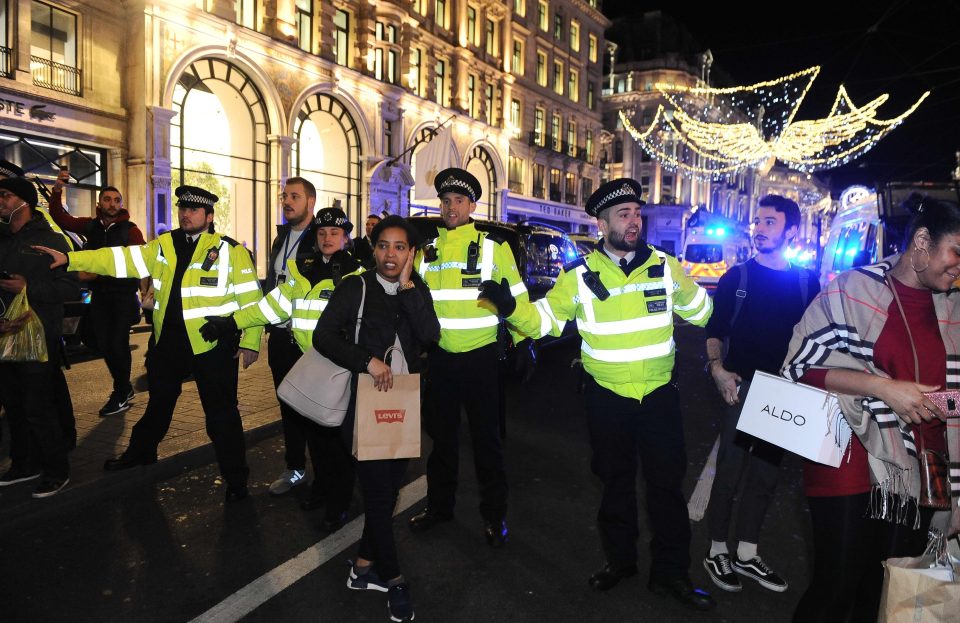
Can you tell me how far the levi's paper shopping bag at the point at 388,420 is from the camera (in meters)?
3.05

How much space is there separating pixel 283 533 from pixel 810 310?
320 centimetres

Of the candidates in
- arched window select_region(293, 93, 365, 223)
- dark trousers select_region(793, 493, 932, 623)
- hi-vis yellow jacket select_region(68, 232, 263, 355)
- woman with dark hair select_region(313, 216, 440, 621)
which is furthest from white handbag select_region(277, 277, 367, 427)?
arched window select_region(293, 93, 365, 223)

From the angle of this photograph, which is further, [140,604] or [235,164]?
[235,164]

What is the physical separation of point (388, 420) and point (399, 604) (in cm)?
86

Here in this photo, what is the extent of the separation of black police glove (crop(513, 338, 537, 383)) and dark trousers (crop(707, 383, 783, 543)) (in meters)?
3.49

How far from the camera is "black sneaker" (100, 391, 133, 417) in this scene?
248 inches

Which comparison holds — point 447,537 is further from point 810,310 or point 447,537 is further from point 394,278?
point 810,310

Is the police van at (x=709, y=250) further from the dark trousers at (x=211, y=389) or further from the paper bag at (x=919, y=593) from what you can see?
the paper bag at (x=919, y=593)

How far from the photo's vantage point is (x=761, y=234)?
361cm

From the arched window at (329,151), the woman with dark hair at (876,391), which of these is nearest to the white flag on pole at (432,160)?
the arched window at (329,151)

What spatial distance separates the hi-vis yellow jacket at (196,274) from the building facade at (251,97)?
460 inches

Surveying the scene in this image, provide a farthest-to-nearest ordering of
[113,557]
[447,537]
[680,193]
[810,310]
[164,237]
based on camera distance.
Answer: [680,193] → [164,237] → [447,537] → [113,557] → [810,310]

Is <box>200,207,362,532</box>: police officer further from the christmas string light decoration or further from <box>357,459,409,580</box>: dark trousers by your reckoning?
the christmas string light decoration

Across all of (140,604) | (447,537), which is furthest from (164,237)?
(447,537)
